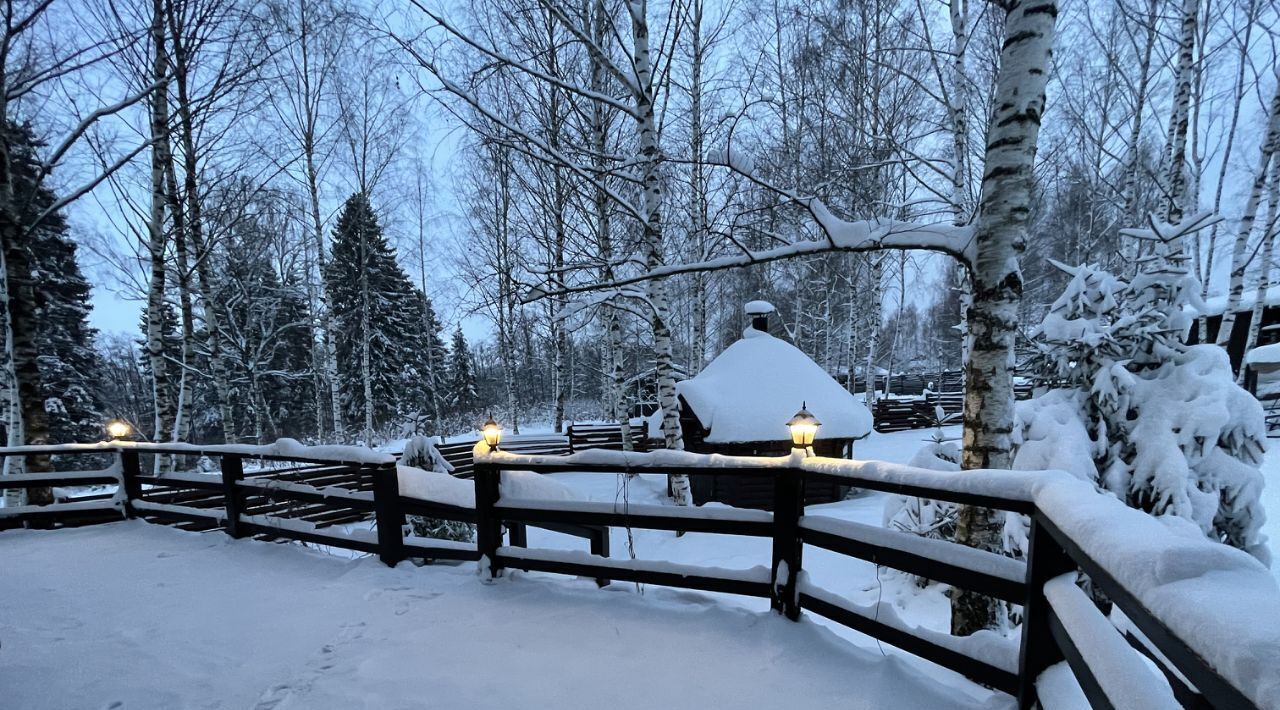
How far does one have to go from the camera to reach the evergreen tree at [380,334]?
78.0 feet

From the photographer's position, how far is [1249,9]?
9477 mm

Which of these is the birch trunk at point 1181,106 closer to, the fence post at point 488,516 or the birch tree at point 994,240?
the birch tree at point 994,240

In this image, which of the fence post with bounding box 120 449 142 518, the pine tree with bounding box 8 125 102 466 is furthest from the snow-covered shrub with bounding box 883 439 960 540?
the pine tree with bounding box 8 125 102 466

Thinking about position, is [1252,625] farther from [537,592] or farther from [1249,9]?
[1249,9]

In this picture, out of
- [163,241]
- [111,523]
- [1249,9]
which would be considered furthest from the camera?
[1249,9]

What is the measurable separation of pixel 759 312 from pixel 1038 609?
523 inches

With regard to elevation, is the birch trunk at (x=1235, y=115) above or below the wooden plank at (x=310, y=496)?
above

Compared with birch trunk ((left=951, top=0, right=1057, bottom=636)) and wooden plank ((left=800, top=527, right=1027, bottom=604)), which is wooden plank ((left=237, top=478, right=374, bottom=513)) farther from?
birch trunk ((left=951, top=0, right=1057, bottom=636))

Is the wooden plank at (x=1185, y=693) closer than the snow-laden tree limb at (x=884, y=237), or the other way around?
the wooden plank at (x=1185, y=693)

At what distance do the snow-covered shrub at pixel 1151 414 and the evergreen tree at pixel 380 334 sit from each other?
2356 cm

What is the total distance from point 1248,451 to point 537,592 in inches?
285

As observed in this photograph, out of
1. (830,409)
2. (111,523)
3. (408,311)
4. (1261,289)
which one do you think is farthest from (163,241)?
(1261,289)

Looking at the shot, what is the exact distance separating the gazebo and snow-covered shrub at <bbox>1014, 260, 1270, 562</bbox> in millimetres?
5972

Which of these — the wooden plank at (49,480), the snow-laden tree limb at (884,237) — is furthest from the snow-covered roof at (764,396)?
the wooden plank at (49,480)
